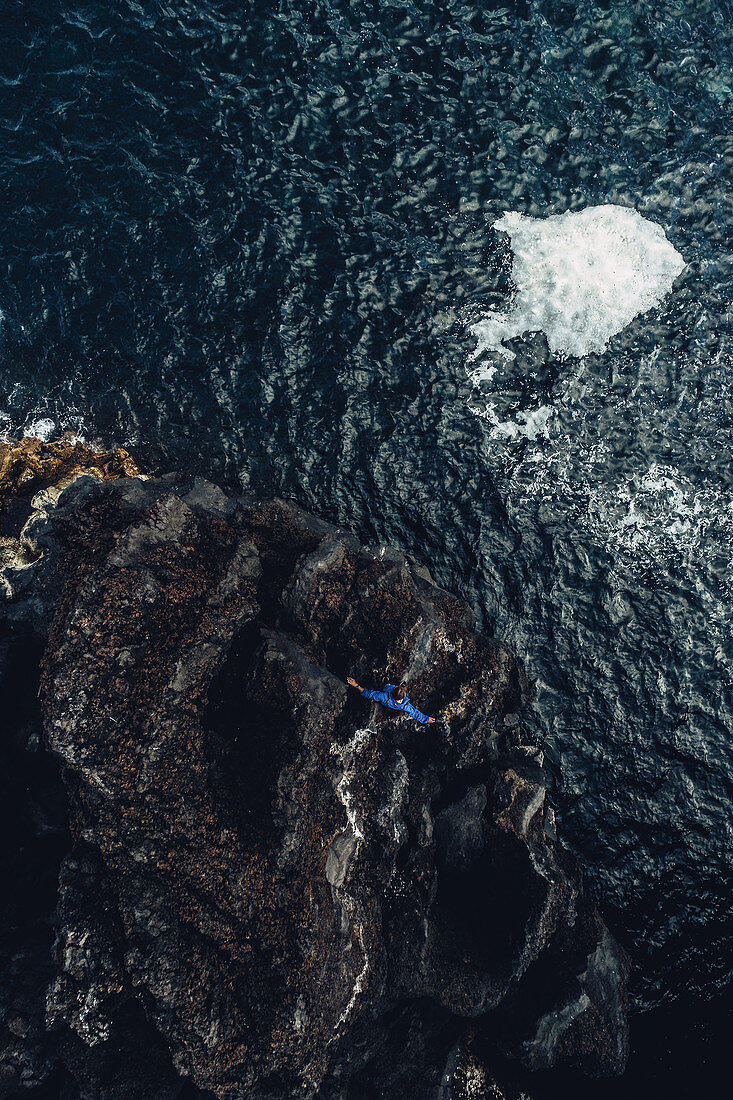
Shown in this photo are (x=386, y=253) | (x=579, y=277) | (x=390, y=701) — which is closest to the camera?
(x=390, y=701)

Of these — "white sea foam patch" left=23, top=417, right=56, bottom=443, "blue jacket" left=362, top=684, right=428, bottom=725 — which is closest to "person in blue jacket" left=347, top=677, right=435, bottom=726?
"blue jacket" left=362, top=684, right=428, bottom=725

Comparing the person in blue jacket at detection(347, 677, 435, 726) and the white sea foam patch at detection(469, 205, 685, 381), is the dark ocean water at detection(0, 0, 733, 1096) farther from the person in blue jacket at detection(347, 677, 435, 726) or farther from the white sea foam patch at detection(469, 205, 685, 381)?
the person in blue jacket at detection(347, 677, 435, 726)

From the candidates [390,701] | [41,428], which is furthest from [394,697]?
[41,428]

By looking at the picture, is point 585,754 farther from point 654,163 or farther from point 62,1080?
point 654,163

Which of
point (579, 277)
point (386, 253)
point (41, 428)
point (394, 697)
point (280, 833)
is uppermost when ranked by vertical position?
point (579, 277)

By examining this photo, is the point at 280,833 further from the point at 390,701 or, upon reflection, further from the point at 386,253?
the point at 386,253

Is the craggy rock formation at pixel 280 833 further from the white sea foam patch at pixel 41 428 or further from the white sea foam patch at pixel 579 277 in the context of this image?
the white sea foam patch at pixel 579 277

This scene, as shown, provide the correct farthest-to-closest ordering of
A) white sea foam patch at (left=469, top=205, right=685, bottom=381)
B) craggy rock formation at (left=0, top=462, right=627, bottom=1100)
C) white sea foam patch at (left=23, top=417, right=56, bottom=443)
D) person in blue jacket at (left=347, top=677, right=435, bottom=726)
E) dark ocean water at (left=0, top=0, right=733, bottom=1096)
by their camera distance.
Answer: white sea foam patch at (left=23, top=417, right=56, bottom=443), white sea foam patch at (left=469, top=205, right=685, bottom=381), dark ocean water at (left=0, top=0, right=733, bottom=1096), person in blue jacket at (left=347, top=677, right=435, bottom=726), craggy rock formation at (left=0, top=462, right=627, bottom=1100)

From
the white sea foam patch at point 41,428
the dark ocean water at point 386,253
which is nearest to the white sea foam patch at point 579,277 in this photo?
the dark ocean water at point 386,253
